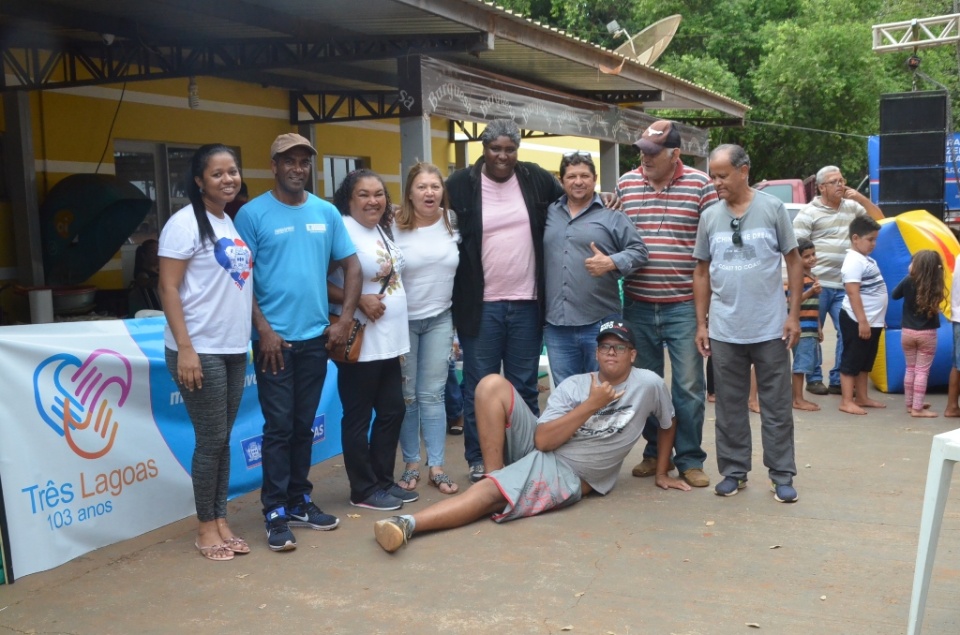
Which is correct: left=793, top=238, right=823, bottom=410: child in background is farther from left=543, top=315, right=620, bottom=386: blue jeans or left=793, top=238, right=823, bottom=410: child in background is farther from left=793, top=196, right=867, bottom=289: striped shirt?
left=543, top=315, right=620, bottom=386: blue jeans

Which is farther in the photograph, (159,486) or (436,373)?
(436,373)

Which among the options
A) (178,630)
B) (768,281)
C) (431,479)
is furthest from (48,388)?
(768,281)

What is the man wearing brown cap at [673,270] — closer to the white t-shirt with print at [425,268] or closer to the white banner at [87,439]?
the white t-shirt with print at [425,268]

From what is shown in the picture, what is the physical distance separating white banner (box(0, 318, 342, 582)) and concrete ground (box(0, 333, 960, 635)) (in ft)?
0.47

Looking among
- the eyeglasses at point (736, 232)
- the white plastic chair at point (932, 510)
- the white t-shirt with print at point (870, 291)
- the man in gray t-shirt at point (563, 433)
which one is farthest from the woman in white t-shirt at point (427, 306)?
the white t-shirt with print at point (870, 291)

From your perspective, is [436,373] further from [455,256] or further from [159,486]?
[159,486]

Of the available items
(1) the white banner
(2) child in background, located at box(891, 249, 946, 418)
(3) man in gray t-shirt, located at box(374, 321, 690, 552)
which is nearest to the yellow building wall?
(1) the white banner

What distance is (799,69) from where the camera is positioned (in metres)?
22.5

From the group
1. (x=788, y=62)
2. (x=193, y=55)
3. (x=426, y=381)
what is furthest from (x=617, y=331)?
(x=788, y=62)

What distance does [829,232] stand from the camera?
865cm

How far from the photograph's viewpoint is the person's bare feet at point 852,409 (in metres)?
7.58

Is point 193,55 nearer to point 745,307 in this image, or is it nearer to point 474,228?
point 474,228

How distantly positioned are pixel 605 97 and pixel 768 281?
9.49 m

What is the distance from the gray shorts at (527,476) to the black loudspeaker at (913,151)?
1124 cm
